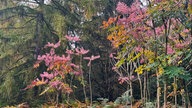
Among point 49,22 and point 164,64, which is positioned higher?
point 49,22

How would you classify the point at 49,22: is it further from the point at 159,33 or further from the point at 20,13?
the point at 159,33

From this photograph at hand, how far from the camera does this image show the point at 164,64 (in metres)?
2.52

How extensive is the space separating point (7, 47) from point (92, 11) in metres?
2.47

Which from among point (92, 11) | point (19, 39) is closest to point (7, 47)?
point (19, 39)

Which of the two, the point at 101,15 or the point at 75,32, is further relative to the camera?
the point at 101,15

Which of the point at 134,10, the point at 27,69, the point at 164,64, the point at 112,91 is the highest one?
the point at 134,10

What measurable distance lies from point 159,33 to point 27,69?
160 inches

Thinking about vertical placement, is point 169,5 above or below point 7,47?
above

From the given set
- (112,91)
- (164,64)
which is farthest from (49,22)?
(164,64)

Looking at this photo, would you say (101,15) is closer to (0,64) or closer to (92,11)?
(92,11)

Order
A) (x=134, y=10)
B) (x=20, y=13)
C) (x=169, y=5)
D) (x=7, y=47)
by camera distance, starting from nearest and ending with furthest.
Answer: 1. (x=169, y=5)
2. (x=134, y=10)
3. (x=7, y=47)
4. (x=20, y=13)

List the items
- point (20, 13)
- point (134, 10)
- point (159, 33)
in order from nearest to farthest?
point (134, 10)
point (159, 33)
point (20, 13)

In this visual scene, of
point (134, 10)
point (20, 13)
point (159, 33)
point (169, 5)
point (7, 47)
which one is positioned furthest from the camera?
point (20, 13)

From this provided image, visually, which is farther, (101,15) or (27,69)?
(101,15)
